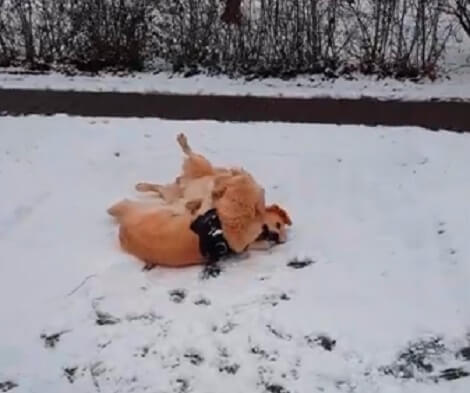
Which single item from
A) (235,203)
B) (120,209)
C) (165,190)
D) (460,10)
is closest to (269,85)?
(460,10)

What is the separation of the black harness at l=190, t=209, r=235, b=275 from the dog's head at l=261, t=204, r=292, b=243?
0.28 meters

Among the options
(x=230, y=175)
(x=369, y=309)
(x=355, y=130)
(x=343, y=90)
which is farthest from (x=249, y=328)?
(x=343, y=90)

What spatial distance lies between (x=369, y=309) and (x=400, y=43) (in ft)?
15.1

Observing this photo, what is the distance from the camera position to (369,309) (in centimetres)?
446

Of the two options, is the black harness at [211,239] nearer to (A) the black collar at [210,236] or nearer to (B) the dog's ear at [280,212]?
(A) the black collar at [210,236]

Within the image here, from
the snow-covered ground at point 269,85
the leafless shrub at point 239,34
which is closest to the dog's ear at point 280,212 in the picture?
the snow-covered ground at point 269,85

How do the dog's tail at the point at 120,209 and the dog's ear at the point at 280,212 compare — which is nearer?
the dog's ear at the point at 280,212

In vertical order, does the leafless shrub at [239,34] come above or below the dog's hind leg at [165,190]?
above

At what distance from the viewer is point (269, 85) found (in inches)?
331

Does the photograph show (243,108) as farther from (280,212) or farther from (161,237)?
(161,237)

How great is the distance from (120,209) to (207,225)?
72cm

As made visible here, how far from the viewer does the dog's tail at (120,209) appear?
5.29 metres

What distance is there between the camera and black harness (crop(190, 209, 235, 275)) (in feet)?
15.7

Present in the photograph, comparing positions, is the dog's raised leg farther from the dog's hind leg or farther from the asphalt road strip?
the asphalt road strip
